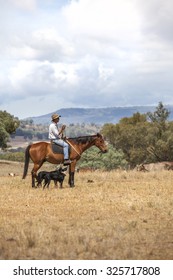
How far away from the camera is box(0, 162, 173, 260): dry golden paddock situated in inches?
360

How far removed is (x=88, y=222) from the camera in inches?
484

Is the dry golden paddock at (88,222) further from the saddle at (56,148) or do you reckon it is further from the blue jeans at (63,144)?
the saddle at (56,148)

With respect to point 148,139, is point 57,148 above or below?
above

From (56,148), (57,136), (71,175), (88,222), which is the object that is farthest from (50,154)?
(88,222)

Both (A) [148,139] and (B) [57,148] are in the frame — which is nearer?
(B) [57,148]

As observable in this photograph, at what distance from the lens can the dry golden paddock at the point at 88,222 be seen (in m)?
9.15

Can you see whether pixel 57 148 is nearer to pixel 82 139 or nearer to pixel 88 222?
pixel 82 139

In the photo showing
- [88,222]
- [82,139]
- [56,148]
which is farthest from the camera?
[82,139]

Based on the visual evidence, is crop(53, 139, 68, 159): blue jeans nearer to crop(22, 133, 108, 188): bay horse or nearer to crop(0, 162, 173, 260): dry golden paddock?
crop(22, 133, 108, 188): bay horse

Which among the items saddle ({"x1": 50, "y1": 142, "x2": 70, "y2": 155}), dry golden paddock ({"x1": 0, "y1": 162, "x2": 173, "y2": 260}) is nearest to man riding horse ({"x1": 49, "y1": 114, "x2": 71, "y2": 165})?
saddle ({"x1": 50, "y1": 142, "x2": 70, "y2": 155})

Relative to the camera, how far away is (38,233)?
1041 cm

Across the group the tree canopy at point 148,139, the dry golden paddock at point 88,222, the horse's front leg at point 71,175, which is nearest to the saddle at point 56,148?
the horse's front leg at point 71,175
